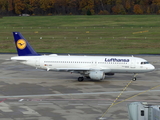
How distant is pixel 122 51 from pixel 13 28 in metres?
65.1

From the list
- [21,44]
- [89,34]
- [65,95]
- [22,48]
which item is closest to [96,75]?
[65,95]

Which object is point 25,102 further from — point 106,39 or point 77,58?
point 106,39

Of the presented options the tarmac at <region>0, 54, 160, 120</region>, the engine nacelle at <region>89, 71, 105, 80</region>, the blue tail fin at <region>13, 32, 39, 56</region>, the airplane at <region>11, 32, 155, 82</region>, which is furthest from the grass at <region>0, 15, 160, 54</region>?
the engine nacelle at <region>89, 71, 105, 80</region>

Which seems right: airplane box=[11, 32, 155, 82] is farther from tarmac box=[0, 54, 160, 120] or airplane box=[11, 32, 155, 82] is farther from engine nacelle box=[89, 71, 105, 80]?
tarmac box=[0, 54, 160, 120]

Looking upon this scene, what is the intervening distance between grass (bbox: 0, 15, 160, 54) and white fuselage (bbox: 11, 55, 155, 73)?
31556mm

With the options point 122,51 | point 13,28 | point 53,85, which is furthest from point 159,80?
point 13,28

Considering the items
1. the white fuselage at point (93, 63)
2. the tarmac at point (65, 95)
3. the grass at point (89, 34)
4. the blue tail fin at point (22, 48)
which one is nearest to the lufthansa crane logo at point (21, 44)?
the blue tail fin at point (22, 48)

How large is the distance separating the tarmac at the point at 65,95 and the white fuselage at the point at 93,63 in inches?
76.1

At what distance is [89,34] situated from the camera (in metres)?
121

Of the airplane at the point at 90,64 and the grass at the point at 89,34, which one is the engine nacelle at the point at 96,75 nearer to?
the airplane at the point at 90,64

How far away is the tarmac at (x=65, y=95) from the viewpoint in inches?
1400

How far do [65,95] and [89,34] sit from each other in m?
78.8

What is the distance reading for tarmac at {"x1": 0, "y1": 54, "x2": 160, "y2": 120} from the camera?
117 feet

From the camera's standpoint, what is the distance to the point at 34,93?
44.9 meters
